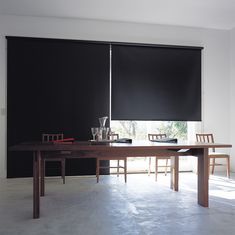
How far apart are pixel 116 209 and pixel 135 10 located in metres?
3.22

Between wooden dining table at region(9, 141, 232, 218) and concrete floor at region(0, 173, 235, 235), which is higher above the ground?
wooden dining table at region(9, 141, 232, 218)

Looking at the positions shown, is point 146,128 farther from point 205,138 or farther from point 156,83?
point 205,138

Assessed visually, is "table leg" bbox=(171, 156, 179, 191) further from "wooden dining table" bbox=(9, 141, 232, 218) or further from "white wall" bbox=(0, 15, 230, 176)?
"white wall" bbox=(0, 15, 230, 176)

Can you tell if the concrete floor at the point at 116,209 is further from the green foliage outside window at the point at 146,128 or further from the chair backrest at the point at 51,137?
the green foliage outside window at the point at 146,128

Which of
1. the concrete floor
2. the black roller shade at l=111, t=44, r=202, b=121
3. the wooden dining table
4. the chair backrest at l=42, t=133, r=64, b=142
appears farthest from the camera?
the black roller shade at l=111, t=44, r=202, b=121

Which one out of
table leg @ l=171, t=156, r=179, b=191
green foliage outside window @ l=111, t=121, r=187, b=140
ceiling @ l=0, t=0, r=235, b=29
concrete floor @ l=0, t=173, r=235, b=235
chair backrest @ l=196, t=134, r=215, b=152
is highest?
ceiling @ l=0, t=0, r=235, b=29

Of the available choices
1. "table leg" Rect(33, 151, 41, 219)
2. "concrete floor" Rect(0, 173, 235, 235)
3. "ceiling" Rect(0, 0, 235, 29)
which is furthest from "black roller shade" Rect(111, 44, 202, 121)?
"table leg" Rect(33, 151, 41, 219)

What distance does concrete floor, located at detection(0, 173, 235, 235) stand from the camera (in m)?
2.24

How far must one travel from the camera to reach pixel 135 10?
437 cm

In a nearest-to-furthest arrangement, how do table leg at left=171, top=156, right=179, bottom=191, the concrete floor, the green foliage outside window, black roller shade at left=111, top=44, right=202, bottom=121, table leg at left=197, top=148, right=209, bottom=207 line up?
the concrete floor, table leg at left=197, top=148, right=209, bottom=207, table leg at left=171, top=156, right=179, bottom=191, black roller shade at left=111, top=44, right=202, bottom=121, the green foliage outside window

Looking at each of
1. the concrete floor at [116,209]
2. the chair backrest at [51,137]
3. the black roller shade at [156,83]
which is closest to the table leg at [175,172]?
the concrete floor at [116,209]

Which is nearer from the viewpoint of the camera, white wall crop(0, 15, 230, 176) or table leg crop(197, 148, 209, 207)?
table leg crop(197, 148, 209, 207)

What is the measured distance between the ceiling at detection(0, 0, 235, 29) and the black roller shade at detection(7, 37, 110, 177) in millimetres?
475

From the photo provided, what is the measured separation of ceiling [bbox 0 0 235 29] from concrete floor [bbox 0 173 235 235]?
2.80m
